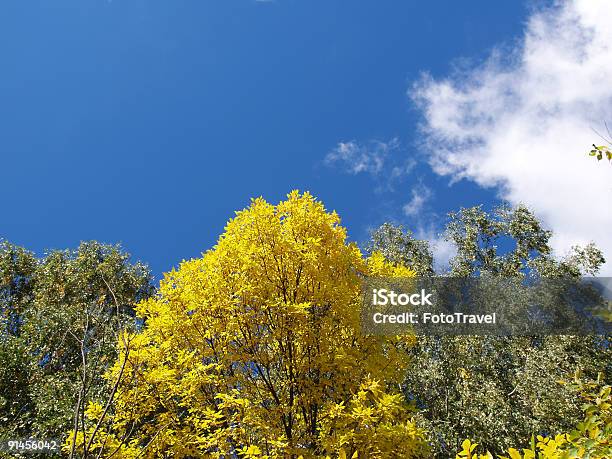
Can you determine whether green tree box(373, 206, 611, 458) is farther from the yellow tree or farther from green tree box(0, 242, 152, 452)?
green tree box(0, 242, 152, 452)

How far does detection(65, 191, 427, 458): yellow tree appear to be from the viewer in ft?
30.0

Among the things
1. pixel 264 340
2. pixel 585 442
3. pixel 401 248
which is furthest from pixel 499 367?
pixel 585 442

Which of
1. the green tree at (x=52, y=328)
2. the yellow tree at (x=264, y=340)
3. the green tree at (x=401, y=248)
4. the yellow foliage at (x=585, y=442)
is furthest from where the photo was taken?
the green tree at (x=401, y=248)

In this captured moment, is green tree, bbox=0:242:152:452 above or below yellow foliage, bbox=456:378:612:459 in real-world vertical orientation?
above

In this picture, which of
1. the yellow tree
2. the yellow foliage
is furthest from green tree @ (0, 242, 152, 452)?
the yellow foliage

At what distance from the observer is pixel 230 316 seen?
9.75m

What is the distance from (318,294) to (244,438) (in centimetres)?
345

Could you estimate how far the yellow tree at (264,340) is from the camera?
30.0 ft

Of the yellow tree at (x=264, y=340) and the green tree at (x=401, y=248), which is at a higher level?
the green tree at (x=401, y=248)

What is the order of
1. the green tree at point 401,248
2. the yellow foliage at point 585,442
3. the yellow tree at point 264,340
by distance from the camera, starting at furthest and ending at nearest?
the green tree at point 401,248 < the yellow tree at point 264,340 < the yellow foliage at point 585,442

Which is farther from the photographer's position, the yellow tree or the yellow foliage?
the yellow tree

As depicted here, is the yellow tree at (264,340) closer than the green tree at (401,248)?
Yes

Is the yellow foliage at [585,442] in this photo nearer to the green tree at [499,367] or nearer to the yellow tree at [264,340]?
the yellow tree at [264,340]

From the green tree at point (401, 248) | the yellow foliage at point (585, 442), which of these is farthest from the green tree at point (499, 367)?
the yellow foliage at point (585, 442)
